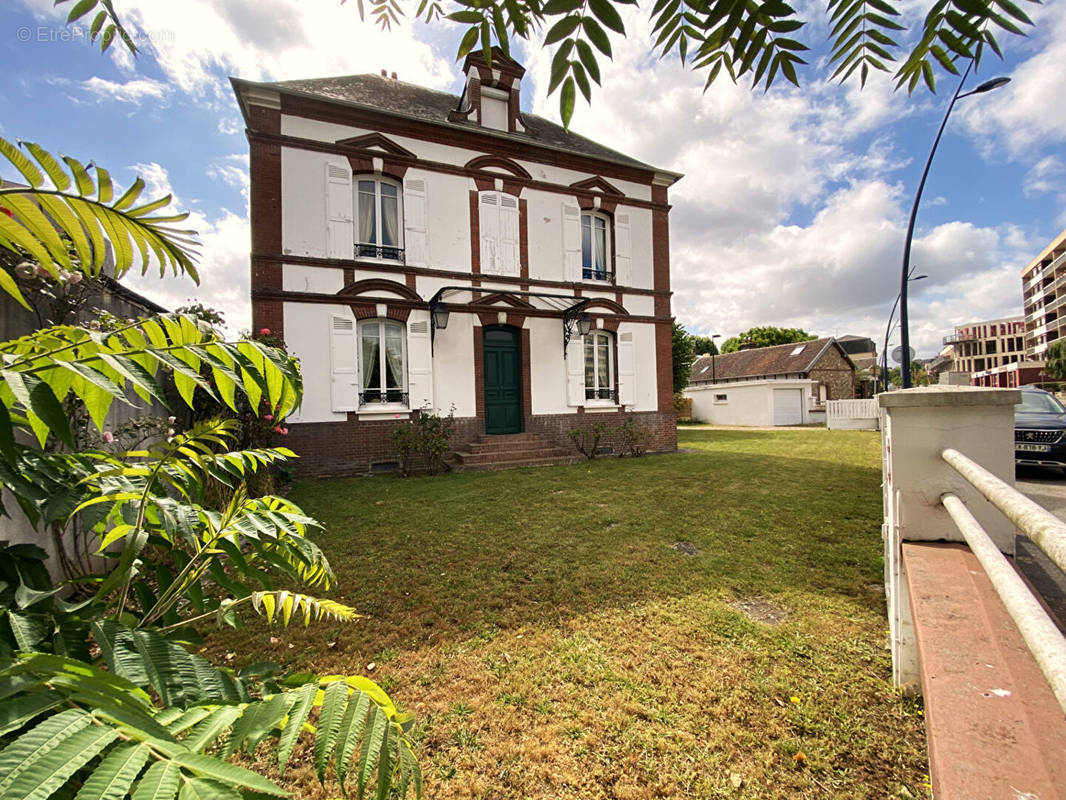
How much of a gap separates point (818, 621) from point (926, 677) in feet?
5.93

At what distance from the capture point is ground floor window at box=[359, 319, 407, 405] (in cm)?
1062

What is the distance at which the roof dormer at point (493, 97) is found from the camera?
11.7 m

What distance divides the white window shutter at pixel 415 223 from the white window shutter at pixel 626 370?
18.6 ft

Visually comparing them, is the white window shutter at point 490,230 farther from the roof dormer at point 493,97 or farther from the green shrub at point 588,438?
the green shrub at point 588,438

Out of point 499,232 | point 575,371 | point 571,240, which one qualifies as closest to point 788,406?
point 575,371

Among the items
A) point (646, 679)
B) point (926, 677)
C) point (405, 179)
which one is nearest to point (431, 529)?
point (646, 679)

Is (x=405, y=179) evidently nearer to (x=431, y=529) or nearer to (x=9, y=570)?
(x=431, y=529)

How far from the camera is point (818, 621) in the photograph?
3.15m

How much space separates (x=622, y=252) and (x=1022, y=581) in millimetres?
12844

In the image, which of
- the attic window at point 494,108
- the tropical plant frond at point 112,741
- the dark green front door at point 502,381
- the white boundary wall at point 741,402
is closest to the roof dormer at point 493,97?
the attic window at point 494,108

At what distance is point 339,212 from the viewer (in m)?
10.1

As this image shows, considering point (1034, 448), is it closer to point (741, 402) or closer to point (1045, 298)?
point (741, 402)

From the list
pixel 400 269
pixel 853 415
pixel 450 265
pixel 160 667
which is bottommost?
pixel 853 415

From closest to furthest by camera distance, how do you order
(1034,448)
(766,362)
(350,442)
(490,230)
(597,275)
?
(1034,448)
(350,442)
(490,230)
(597,275)
(766,362)
